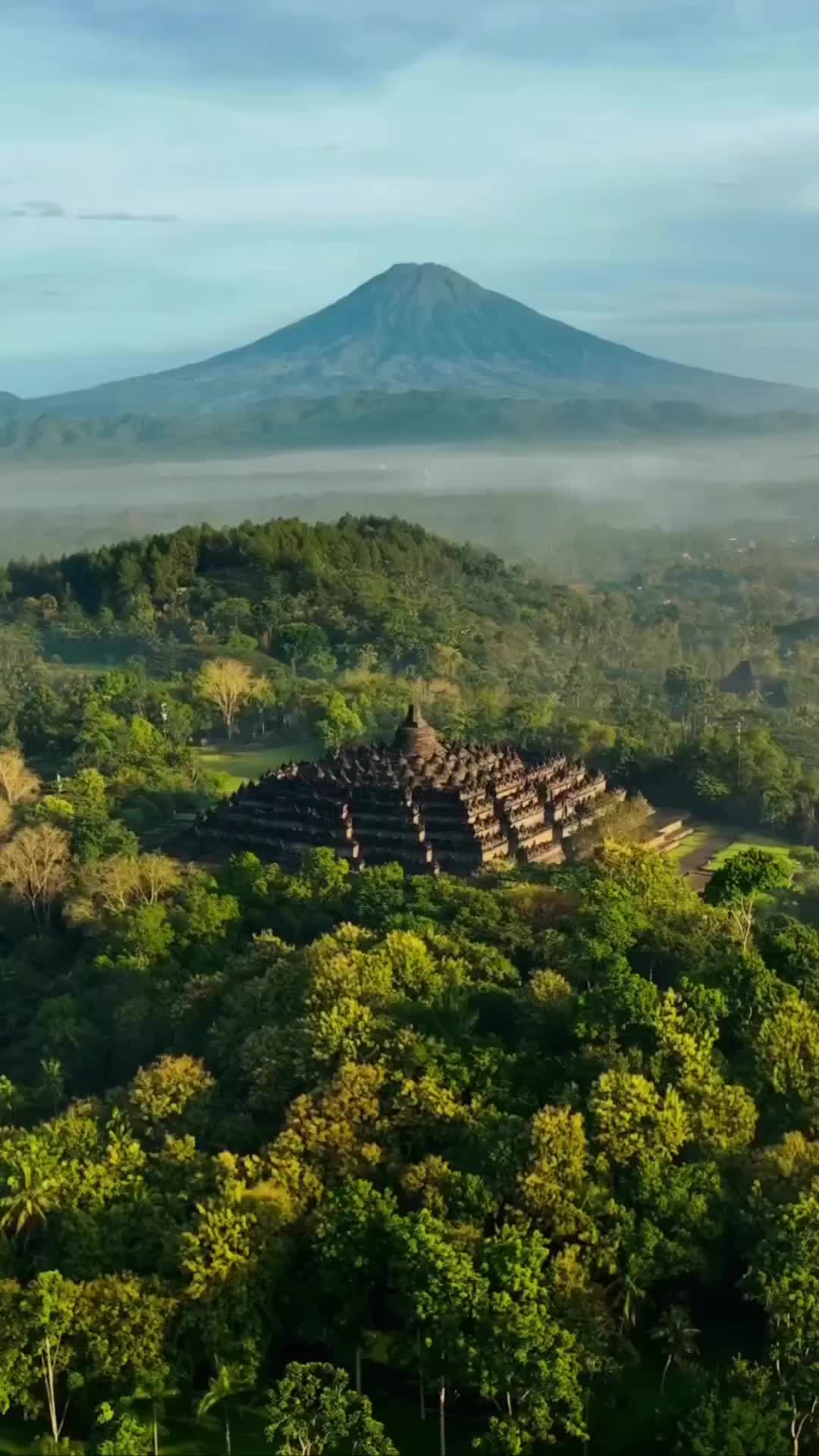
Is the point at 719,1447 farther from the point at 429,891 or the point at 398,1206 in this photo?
the point at 429,891

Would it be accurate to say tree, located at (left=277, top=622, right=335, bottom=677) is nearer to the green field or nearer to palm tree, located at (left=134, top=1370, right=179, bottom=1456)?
the green field

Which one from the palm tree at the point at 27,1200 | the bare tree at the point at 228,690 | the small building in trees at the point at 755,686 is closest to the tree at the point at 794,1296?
the palm tree at the point at 27,1200

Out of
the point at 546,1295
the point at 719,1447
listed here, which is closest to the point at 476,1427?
the point at 546,1295

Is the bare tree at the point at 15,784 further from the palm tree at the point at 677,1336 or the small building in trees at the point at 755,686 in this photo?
the small building in trees at the point at 755,686

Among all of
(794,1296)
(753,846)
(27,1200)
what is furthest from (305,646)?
(794,1296)

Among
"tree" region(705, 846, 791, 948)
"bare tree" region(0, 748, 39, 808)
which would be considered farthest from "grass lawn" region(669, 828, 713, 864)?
"bare tree" region(0, 748, 39, 808)

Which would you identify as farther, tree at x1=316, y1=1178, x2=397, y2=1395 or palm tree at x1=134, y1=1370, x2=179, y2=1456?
tree at x1=316, y1=1178, x2=397, y2=1395

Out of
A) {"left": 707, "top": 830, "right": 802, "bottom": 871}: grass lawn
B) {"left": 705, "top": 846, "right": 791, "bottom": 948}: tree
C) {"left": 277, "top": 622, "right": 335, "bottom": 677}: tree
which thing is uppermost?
{"left": 277, "top": 622, "right": 335, "bottom": 677}: tree
